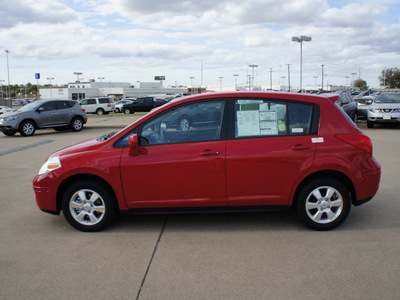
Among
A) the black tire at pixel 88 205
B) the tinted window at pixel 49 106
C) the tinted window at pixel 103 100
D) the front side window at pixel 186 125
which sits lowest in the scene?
the black tire at pixel 88 205

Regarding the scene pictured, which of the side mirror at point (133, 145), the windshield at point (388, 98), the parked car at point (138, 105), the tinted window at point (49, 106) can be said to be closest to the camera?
the side mirror at point (133, 145)

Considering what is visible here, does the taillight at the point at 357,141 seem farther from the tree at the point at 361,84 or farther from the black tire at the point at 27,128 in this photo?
the tree at the point at 361,84

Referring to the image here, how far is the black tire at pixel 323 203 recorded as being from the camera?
14.8 ft

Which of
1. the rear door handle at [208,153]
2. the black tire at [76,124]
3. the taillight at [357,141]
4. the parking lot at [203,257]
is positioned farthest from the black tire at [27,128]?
the taillight at [357,141]

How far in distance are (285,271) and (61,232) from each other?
2.73m

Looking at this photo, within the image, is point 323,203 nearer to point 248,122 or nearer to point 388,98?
point 248,122

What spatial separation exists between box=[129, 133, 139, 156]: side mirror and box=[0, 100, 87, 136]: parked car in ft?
46.9

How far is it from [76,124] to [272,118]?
15.7 meters

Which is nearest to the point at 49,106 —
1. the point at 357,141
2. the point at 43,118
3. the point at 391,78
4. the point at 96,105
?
the point at 43,118

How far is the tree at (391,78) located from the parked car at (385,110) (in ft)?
374

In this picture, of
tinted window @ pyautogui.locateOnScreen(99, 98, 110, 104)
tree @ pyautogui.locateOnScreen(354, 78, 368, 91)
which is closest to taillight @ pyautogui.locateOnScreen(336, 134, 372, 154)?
tinted window @ pyautogui.locateOnScreen(99, 98, 110, 104)

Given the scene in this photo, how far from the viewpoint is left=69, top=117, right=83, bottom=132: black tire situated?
61.5 feet

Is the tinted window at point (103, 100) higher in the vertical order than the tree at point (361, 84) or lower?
lower

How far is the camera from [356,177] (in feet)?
15.0
